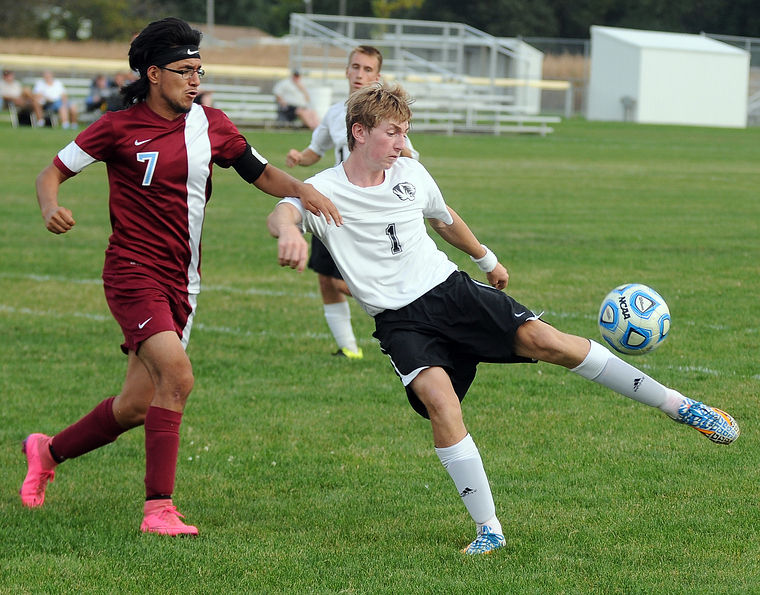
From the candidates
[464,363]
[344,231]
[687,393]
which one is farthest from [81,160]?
[687,393]

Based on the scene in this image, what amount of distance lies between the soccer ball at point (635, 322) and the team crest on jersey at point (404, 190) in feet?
3.66

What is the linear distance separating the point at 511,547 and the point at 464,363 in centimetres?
76

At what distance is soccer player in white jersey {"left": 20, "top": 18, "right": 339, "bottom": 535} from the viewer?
14.9 feet

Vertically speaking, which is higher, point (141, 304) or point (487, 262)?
point (487, 262)

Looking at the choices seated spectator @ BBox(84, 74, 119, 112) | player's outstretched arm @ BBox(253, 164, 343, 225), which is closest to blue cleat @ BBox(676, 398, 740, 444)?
player's outstretched arm @ BBox(253, 164, 343, 225)

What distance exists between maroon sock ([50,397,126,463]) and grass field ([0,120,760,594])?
0.23 m

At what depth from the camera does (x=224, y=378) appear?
7312mm

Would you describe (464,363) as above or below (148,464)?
above

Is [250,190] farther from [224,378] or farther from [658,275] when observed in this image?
[224,378]

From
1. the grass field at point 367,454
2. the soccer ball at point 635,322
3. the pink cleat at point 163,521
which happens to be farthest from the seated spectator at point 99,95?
the pink cleat at point 163,521

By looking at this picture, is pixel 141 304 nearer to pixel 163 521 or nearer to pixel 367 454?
pixel 163 521

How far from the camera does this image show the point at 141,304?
4.55 meters

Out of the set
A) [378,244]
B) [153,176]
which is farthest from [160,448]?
[378,244]

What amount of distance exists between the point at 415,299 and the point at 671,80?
4525 centimetres
